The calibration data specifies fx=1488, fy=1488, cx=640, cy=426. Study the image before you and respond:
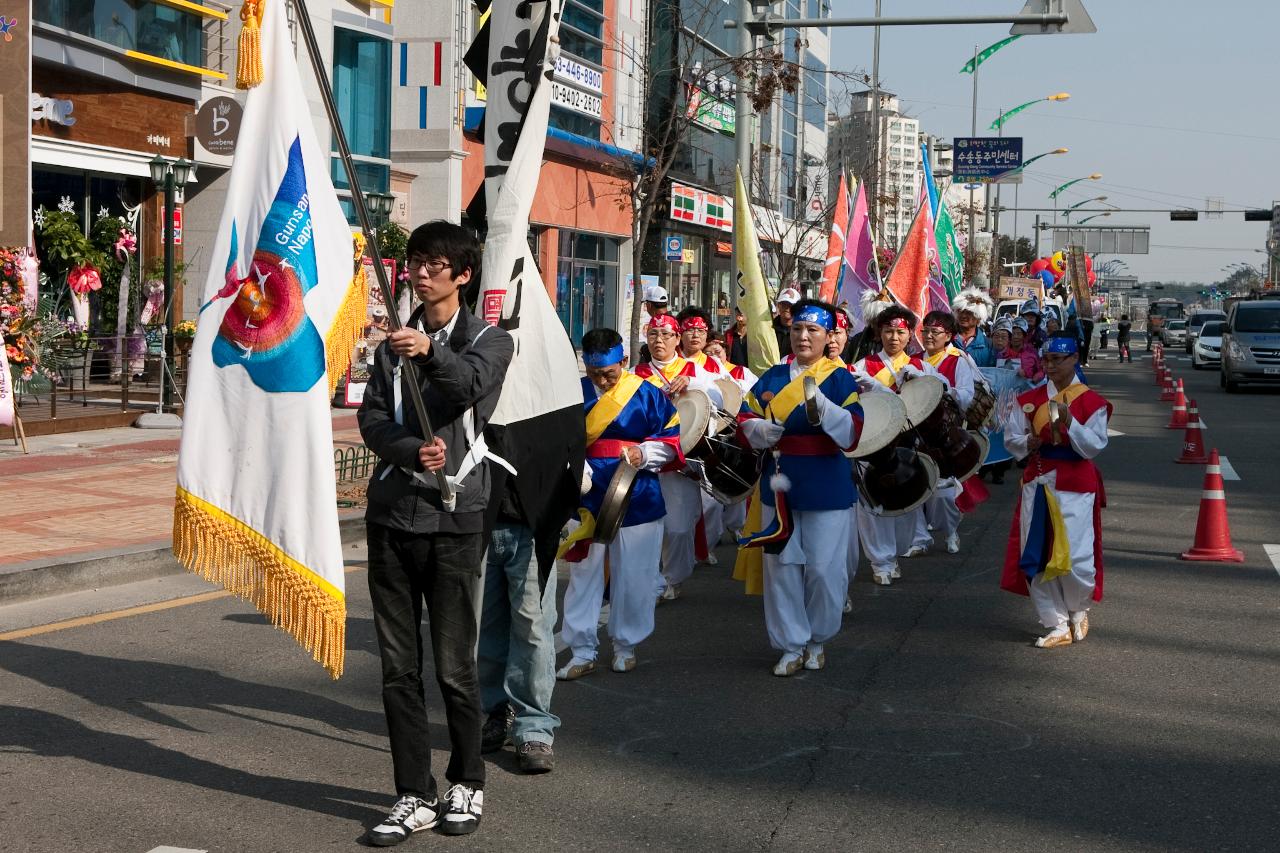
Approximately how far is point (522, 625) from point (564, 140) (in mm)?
27587

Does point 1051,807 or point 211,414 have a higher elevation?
point 211,414

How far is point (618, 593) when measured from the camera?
6977 millimetres

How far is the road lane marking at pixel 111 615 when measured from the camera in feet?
24.7

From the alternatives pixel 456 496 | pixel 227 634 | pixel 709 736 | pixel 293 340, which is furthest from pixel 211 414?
pixel 227 634

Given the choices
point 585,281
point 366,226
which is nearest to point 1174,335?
point 585,281

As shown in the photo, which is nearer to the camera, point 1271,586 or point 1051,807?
point 1051,807

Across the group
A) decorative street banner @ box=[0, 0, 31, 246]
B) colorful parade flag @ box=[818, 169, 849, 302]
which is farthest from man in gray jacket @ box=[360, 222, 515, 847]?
decorative street banner @ box=[0, 0, 31, 246]

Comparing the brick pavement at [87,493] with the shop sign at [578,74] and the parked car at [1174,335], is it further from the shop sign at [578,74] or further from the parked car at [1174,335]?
the parked car at [1174,335]

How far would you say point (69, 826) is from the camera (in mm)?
4715

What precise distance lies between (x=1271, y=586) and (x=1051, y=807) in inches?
204

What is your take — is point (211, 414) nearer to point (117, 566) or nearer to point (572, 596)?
point (572, 596)

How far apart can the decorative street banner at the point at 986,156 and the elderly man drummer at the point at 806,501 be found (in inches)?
1699

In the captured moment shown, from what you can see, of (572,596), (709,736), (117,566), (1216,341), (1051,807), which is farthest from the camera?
(1216,341)

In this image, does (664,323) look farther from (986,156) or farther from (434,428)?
(986,156)
